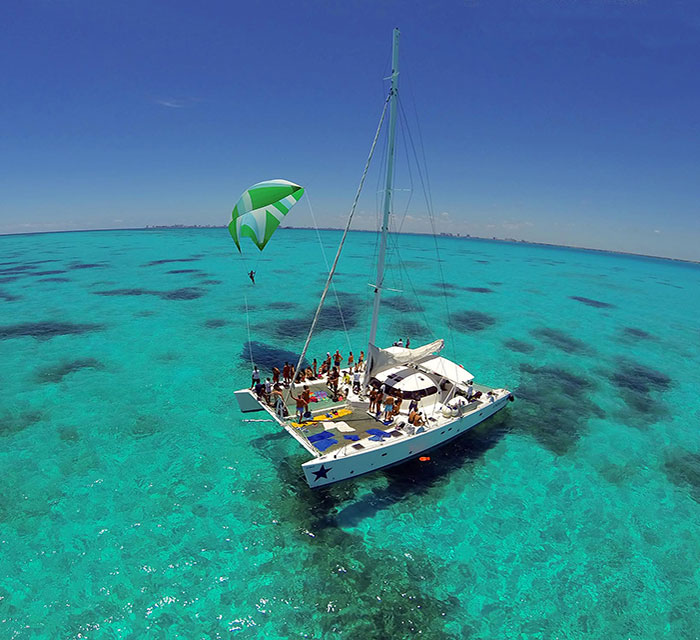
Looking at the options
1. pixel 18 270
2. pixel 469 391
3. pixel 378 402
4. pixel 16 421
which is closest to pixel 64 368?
pixel 16 421

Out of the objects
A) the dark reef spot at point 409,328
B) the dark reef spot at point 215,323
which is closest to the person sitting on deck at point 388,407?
the dark reef spot at point 409,328

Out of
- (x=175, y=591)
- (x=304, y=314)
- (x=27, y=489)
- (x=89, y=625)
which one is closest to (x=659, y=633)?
(x=175, y=591)

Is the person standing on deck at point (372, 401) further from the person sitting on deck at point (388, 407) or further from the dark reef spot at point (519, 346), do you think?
the dark reef spot at point (519, 346)

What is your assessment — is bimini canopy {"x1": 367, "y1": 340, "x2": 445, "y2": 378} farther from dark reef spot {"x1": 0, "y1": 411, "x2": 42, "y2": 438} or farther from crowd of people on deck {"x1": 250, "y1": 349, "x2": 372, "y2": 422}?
dark reef spot {"x1": 0, "y1": 411, "x2": 42, "y2": 438}

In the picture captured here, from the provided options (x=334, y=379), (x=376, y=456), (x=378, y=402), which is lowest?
(x=376, y=456)

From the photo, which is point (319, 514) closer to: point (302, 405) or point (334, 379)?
point (302, 405)
